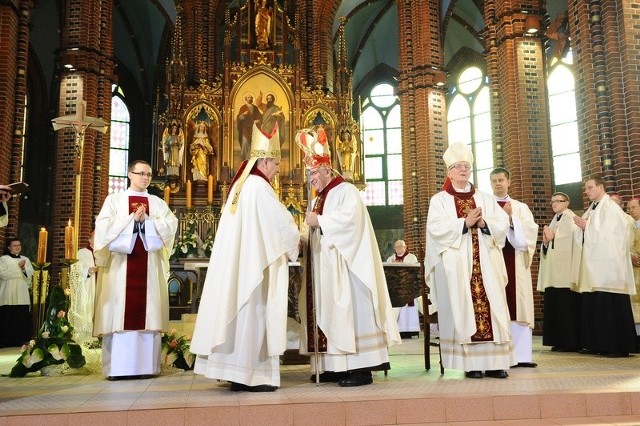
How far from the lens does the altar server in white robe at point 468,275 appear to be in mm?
5391

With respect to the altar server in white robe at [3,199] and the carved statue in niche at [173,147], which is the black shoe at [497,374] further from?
the carved statue in niche at [173,147]

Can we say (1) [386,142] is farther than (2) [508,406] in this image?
Yes

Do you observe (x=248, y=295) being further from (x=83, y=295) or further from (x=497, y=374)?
(x=83, y=295)

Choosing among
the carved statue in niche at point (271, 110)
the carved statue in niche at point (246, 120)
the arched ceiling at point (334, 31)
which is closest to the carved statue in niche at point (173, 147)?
the carved statue in niche at point (246, 120)

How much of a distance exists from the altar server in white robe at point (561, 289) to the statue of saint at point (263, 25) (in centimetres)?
1145

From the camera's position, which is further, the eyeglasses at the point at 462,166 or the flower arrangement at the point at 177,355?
the flower arrangement at the point at 177,355

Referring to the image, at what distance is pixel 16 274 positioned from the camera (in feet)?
37.4

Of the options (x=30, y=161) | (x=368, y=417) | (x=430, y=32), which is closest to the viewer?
(x=368, y=417)

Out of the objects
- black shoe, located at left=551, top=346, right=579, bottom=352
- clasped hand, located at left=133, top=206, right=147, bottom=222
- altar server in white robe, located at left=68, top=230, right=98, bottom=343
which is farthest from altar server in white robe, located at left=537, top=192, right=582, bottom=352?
altar server in white robe, located at left=68, top=230, right=98, bottom=343

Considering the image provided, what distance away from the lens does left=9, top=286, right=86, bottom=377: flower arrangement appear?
631 centimetres

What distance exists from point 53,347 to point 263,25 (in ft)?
43.0

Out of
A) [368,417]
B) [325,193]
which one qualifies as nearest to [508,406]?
[368,417]

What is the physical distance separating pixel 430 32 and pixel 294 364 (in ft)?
41.7

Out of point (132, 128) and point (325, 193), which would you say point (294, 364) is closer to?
point (325, 193)
